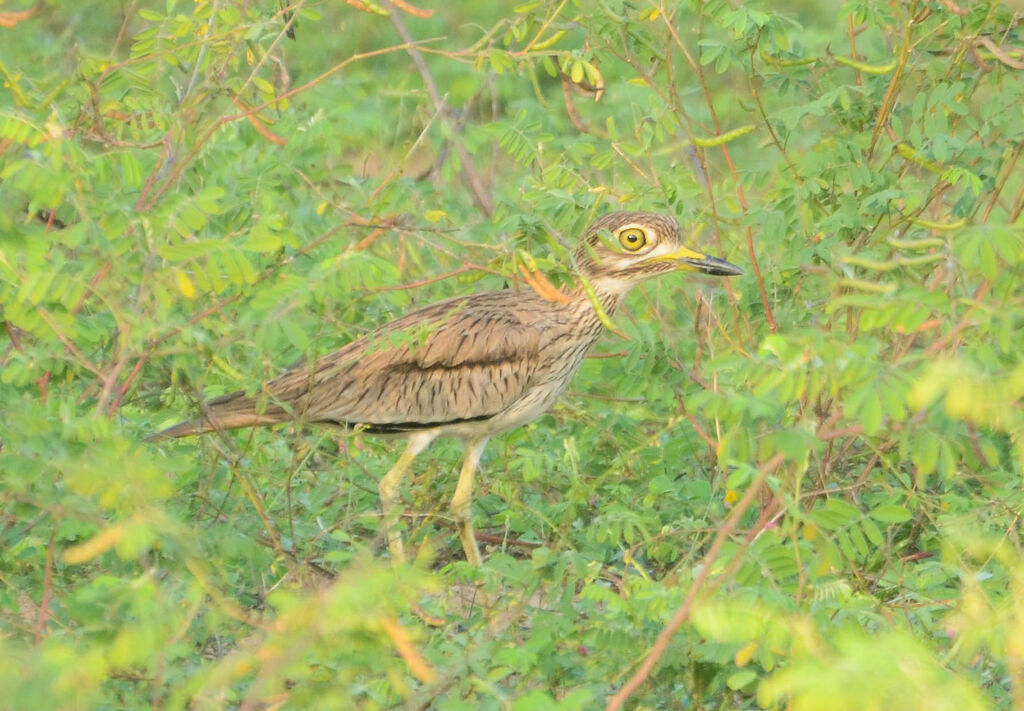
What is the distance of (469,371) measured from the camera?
16.4ft

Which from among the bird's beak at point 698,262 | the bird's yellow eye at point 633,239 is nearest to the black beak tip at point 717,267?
the bird's beak at point 698,262

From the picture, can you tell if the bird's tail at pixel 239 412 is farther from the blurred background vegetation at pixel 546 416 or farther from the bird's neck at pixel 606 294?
the bird's neck at pixel 606 294

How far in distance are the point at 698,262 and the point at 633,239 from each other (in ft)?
0.71

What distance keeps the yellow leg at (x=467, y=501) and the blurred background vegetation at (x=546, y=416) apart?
0.13 meters

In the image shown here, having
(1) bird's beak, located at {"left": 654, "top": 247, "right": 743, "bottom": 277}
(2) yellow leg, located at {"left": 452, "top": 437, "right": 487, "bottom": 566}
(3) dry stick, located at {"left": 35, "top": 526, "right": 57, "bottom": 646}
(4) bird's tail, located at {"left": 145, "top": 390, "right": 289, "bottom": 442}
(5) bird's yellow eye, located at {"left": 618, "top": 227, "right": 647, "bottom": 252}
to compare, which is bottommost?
(2) yellow leg, located at {"left": 452, "top": 437, "right": 487, "bottom": 566}

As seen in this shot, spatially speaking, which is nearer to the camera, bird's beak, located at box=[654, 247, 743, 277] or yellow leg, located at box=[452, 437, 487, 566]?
yellow leg, located at box=[452, 437, 487, 566]

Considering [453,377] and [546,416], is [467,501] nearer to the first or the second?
[453,377]

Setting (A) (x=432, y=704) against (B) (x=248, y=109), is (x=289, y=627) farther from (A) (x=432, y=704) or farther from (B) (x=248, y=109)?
(B) (x=248, y=109)

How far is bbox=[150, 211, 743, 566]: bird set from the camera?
4969 millimetres

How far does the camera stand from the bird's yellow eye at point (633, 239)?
16.5 feet

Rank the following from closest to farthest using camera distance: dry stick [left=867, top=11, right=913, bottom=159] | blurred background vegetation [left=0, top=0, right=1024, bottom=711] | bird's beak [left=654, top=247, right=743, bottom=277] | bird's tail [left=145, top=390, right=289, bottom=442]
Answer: blurred background vegetation [left=0, top=0, right=1024, bottom=711] < dry stick [left=867, top=11, right=913, bottom=159] < bird's tail [left=145, top=390, right=289, bottom=442] < bird's beak [left=654, top=247, right=743, bottom=277]

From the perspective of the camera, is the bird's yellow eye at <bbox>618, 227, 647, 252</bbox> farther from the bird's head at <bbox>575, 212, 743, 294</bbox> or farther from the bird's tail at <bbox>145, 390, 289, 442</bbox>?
the bird's tail at <bbox>145, 390, 289, 442</bbox>

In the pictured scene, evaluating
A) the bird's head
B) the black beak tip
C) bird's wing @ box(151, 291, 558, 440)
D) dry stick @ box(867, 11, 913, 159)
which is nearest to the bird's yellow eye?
the bird's head

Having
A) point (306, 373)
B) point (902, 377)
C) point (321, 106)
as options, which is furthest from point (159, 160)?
point (902, 377)
